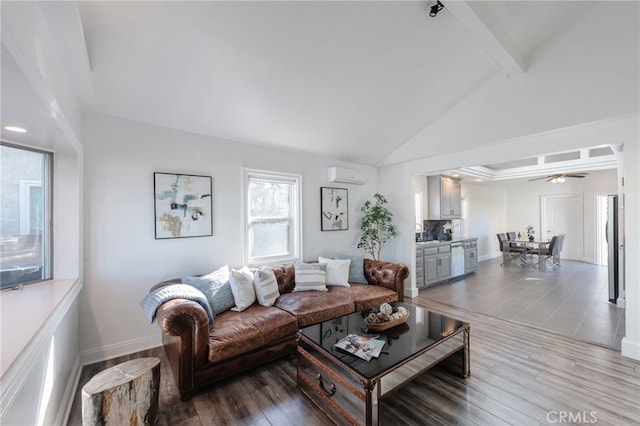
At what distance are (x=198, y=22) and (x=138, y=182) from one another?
1693 mm

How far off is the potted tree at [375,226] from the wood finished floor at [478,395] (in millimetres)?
2381

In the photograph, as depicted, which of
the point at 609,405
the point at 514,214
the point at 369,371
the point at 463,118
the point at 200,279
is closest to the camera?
the point at 369,371

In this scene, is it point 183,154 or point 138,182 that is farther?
point 183,154

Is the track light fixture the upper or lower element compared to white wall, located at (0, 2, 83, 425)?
upper

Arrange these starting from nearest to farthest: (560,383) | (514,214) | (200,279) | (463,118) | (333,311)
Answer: (560,383), (200,279), (333,311), (463,118), (514,214)

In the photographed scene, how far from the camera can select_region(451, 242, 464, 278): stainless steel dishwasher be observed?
560 cm

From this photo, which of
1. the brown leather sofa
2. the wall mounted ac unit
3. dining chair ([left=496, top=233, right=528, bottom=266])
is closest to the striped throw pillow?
the brown leather sofa

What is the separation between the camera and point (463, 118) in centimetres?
364

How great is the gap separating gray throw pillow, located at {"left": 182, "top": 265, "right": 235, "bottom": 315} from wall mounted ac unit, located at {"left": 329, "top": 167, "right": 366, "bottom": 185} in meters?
2.37

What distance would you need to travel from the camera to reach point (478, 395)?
2023mm

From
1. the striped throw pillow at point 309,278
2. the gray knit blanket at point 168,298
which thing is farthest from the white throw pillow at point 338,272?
the gray knit blanket at point 168,298

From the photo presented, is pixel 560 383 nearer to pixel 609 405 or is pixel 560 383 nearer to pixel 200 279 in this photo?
pixel 609 405

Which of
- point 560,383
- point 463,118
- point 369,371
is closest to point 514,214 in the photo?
point 463,118

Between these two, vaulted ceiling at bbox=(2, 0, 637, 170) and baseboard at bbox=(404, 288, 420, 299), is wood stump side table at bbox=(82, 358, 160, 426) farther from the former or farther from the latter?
baseboard at bbox=(404, 288, 420, 299)
